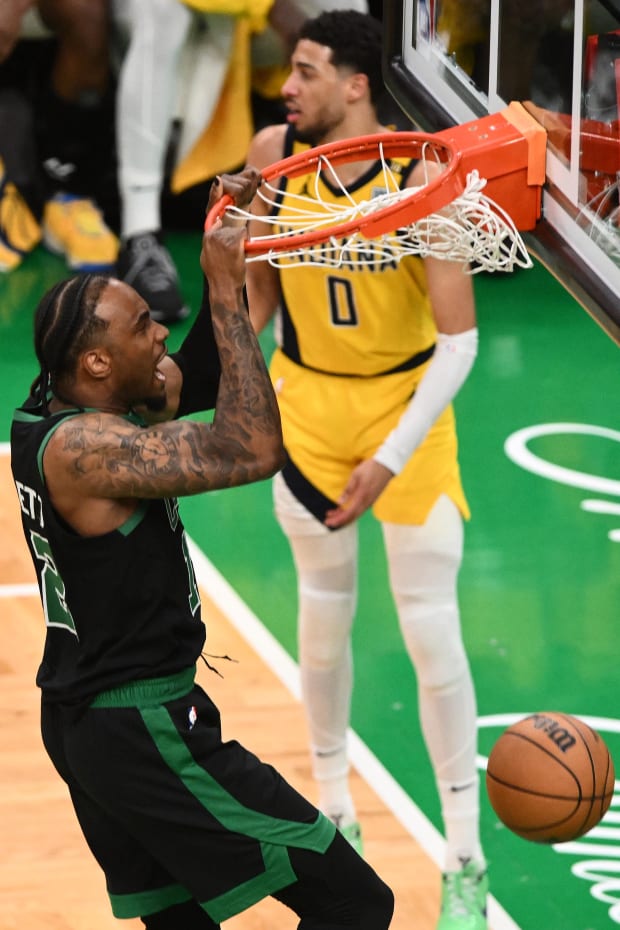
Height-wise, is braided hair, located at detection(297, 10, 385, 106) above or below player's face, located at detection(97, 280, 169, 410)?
above

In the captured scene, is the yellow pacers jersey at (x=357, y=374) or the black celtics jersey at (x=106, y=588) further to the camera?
the yellow pacers jersey at (x=357, y=374)

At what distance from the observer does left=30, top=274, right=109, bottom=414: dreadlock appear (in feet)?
11.2

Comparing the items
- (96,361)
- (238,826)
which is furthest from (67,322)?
(238,826)

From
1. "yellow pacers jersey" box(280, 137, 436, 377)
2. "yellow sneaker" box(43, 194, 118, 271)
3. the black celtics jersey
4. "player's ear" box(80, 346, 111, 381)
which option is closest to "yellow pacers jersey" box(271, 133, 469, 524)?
"yellow pacers jersey" box(280, 137, 436, 377)

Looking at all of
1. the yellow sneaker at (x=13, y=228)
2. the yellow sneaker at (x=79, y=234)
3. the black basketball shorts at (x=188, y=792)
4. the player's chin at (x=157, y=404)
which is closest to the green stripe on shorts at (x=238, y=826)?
the black basketball shorts at (x=188, y=792)

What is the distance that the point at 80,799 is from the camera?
3676 millimetres

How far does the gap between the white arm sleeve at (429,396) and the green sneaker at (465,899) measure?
1050 millimetres

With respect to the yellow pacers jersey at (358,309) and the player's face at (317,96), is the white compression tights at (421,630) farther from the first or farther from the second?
the player's face at (317,96)

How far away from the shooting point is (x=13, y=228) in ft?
32.2

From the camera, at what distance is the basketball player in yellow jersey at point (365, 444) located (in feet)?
14.6

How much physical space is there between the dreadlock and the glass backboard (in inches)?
40.4

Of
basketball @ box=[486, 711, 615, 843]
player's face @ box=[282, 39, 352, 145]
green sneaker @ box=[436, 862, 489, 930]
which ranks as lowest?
green sneaker @ box=[436, 862, 489, 930]

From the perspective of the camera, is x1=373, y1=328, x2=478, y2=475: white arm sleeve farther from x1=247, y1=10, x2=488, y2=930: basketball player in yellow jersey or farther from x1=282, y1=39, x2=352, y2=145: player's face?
x1=282, y1=39, x2=352, y2=145: player's face

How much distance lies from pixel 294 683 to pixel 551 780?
1743 mm
